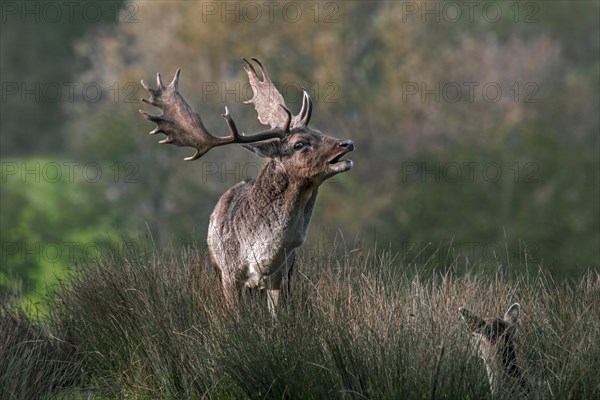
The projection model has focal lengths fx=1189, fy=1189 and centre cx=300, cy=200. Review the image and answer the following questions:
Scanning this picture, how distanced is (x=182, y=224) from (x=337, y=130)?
6.83 metres

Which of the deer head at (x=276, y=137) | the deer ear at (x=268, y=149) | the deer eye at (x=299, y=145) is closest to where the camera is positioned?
the deer head at (x=276, y=137)

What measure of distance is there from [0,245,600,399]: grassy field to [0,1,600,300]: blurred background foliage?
19043 mm

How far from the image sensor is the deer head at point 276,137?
825cm

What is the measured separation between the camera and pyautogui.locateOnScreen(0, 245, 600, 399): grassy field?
6.90 metres

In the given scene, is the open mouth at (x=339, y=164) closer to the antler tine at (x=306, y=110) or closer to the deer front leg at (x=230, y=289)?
the antler tine at (x=306, y=110)

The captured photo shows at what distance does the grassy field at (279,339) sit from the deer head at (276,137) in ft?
2.62

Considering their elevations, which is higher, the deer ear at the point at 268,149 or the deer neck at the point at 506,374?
the deer ear at the point at 268,149

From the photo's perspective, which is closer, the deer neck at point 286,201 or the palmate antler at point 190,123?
the deer neck at point 286,201

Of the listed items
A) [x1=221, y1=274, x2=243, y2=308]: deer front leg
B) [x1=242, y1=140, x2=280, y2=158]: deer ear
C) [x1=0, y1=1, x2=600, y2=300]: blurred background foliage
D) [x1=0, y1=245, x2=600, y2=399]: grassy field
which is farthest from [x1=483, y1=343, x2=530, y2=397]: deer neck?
[x1=0, y1=1, x2=600, y2=300]: blurred background foliage

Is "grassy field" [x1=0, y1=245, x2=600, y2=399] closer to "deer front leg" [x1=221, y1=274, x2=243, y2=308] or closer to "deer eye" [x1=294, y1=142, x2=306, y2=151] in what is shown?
"deer front leg" [x1=221, y1=274, x2=243, y2=308]

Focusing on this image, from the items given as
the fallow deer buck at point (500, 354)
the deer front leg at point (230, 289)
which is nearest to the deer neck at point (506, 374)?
the fallow deer buck at point (500, 354)

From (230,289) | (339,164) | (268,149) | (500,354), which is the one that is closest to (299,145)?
(268,149)

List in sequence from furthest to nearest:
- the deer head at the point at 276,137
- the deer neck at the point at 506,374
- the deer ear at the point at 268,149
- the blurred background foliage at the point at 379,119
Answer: the blurred background foliage at the point at 379,119
the deer ear at the point at 268,149
the deer head at the point at 276,137
the deer neck at the point at 506,374

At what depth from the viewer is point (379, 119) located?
36469mm
